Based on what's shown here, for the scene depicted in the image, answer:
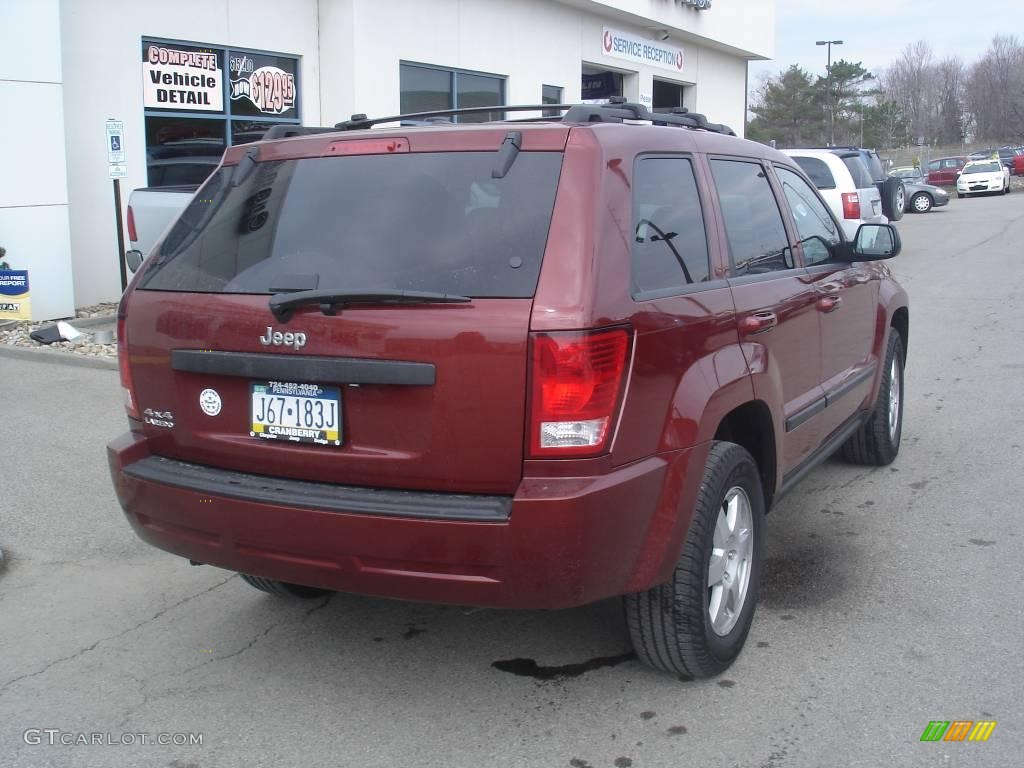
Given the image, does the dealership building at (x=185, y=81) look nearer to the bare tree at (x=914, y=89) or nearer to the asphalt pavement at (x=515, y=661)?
the asphalt pavement at (x=515, y=661)

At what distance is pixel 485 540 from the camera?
9.92ft

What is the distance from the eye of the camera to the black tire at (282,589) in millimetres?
4297

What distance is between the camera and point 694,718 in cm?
345

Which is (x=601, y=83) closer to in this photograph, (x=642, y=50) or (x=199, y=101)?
(x=642, y=50)

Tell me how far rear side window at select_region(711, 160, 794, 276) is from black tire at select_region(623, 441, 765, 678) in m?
0.86

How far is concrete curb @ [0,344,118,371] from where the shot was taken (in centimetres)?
927

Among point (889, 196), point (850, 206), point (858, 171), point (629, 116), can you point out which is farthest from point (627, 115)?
point (889, 196)

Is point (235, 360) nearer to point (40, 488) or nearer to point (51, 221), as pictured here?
point (40, 488)

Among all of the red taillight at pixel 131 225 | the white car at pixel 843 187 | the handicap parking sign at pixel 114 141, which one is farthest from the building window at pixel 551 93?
the red taillight at pixel 131 225

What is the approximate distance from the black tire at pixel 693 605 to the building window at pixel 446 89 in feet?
39.5

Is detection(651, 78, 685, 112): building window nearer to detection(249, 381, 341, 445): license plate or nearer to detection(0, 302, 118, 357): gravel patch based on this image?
detection(0, 302, 118, 357): gravel patch

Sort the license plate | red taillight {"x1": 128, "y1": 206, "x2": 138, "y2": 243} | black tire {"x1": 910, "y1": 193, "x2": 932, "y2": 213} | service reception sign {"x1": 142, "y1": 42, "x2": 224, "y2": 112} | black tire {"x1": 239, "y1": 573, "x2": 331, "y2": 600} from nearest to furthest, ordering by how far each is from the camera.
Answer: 1. the license plate
2. black tire {"x1": 239, "y1": 573, "x2": 331, "y2": 600}
3. red taillight {"x1": 128, "y1": 206, "x2": 138, "y2": 243}
4. service reception sign {"x1": 142, "y1": 42, "x2": 224, "y2": 112}
5. black tire {"x1": 910, "y1": 193, "x2": 932, "y2": 213}

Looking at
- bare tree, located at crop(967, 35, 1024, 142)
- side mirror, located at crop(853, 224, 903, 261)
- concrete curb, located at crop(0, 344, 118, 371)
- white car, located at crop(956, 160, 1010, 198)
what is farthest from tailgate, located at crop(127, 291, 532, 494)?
bare tree, located at crop(967, 35, 1024, 142)

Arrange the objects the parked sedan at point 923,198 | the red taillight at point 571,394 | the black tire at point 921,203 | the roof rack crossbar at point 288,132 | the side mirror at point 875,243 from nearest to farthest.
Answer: the red taillight at point 571,394
the roof rack crossbar at point 288,132
the side mirror at point 875,243
the parked sedan at point 923,198
the black tire at point 921,203
